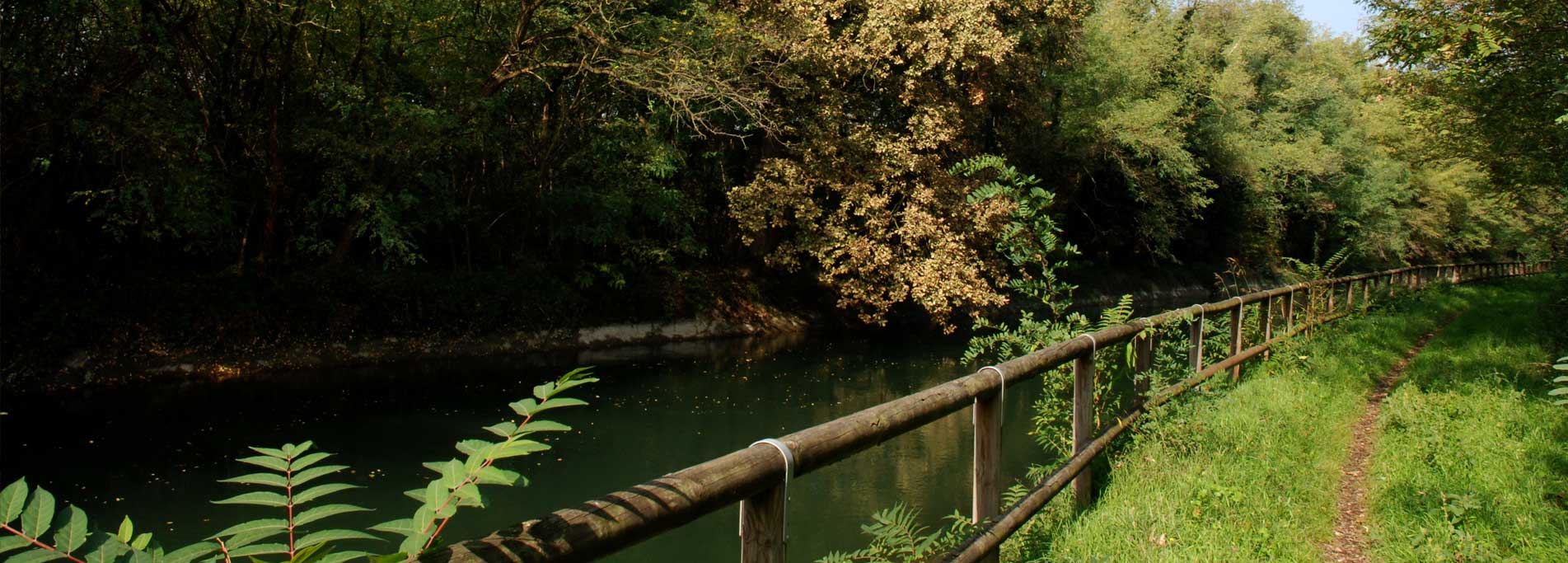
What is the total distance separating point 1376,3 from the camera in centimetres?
1206

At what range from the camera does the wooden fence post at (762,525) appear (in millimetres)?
2391

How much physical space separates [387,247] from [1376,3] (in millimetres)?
14757

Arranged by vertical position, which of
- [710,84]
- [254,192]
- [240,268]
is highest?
[710,84]

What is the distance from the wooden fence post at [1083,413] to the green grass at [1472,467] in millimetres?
1368

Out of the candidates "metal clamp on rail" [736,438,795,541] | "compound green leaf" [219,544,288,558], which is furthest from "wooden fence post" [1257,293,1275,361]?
"compound green leaf" [219,544,288,558]

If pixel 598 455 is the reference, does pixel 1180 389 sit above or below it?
above

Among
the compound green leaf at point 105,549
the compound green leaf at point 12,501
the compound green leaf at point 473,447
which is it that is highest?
the compound green leaf at point 12,501

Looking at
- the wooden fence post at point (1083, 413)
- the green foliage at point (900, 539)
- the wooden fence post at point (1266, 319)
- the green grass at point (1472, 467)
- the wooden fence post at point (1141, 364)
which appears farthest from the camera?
the wooden fence post at point (1266, 319)

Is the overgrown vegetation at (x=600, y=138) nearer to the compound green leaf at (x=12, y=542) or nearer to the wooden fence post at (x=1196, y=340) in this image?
the wooden fence post at (x=1196, y=340)

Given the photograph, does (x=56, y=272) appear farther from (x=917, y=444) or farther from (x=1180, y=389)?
(x=1180, y=389)

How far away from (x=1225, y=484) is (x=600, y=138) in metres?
14.4

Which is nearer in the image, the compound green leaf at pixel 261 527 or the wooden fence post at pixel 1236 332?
the compound green leaf at pixel 261 527

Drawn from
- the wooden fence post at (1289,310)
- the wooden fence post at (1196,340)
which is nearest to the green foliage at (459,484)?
the wooden fence post at (1196,340)

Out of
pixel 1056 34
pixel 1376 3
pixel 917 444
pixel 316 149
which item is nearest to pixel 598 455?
pixel 917 444
